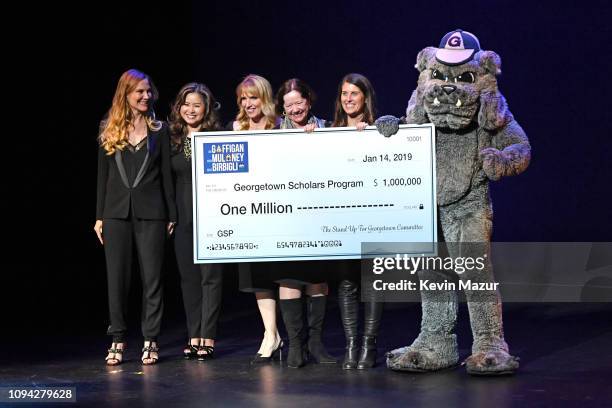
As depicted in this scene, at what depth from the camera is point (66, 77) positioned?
310 inches

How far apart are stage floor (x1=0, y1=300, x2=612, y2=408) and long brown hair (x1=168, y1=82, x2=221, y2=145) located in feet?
3.59

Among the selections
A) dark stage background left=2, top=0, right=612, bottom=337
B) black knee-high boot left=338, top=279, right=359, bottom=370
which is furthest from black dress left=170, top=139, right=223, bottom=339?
dark stage background left=2, top=0, right=612, bottom=337

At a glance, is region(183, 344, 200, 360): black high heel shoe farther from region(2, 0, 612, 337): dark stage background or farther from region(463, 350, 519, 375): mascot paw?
region(463, 350, 519, 375): mascot paw

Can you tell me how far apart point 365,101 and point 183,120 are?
0.92 metres

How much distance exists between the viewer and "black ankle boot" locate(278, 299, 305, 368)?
181 inches

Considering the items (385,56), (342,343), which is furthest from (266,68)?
(342,343)

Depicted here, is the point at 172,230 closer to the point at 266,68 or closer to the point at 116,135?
the point at 116,135

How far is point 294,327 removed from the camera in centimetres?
462

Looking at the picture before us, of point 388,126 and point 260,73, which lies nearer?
point 388,126

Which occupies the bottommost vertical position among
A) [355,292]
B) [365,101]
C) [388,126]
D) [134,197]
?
[355,292]

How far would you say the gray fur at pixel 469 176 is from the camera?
4242 mm

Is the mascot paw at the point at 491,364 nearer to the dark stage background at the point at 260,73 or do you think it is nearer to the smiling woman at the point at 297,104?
the smiling woman at the point at 297,104

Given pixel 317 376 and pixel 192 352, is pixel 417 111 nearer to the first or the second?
pixel 317 376

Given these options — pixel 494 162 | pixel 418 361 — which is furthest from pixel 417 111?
pixel 418 361
